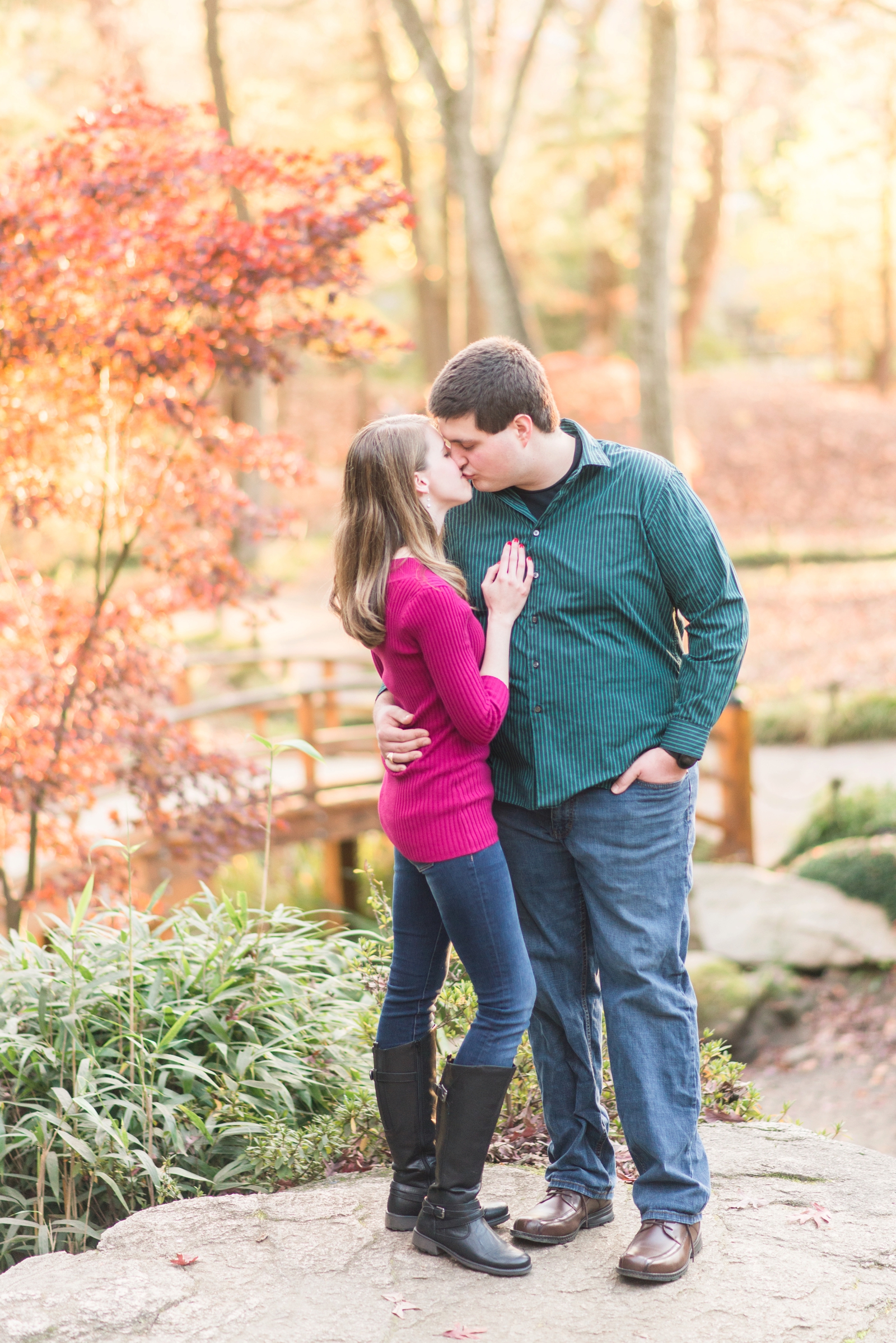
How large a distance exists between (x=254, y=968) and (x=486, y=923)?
1.24 meters

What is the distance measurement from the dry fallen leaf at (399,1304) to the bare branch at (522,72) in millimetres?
10038

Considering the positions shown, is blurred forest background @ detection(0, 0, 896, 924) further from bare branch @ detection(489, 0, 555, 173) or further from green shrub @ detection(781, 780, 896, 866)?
green shrub @ detection(781, 780, 896, 866)

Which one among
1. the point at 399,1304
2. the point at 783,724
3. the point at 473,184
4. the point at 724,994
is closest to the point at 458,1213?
the point at 399,1304

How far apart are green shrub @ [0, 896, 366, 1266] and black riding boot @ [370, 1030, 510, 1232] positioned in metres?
0.47

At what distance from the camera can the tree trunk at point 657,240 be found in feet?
33.9

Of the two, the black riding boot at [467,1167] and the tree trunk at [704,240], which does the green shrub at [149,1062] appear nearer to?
the black riding boot at [467,1167]

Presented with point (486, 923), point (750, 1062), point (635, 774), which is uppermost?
point (635, 774)

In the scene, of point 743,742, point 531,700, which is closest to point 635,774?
point 531,700

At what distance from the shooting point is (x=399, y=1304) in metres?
2.40

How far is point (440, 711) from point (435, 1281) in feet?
3.66

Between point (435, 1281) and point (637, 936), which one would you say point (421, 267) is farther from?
point (435, 1281)

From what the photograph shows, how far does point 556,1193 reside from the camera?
2.68 metres

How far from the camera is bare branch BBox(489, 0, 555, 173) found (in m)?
11.0

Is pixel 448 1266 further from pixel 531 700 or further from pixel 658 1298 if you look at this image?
pixel 531 700
